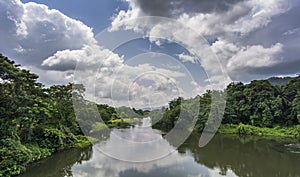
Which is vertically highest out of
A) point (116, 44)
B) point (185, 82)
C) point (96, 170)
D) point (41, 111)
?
point (116, 44)

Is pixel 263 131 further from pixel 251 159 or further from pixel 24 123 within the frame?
pixel 24 123

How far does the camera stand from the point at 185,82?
7.69 metres

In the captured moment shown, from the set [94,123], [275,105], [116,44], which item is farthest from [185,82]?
[275,105]

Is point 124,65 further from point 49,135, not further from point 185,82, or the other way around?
point 49,135

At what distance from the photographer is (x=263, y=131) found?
66.0ft

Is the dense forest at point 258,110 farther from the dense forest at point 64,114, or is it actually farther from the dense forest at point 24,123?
the dense forest at point 24,123

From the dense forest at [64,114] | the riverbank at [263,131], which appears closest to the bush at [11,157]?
the dense forest at [64,114]

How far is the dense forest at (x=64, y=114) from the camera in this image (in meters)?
8.62

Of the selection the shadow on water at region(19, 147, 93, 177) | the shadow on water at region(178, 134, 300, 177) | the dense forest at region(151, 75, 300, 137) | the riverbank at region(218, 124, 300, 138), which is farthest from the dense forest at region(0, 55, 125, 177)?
the riverbank at region(218, 124, 300, 138)

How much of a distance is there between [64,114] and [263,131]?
1548 centimetres

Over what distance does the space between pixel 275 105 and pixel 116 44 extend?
18.1 metres

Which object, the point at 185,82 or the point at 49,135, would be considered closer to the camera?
the point at 185,82

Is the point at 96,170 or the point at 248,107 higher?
the point at 248,107

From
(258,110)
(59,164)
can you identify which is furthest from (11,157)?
(258,110)
